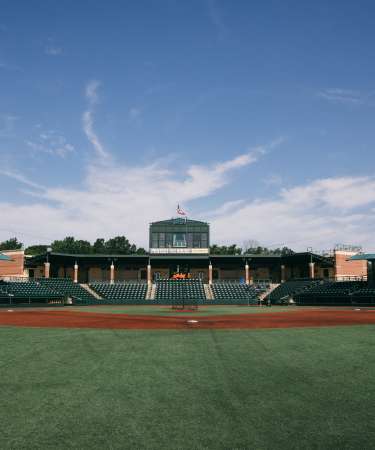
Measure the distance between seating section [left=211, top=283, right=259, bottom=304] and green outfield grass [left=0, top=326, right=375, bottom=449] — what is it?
5166 cm

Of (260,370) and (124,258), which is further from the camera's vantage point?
(124,258)

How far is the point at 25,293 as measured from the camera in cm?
6141

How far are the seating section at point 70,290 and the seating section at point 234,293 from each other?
21.3 m

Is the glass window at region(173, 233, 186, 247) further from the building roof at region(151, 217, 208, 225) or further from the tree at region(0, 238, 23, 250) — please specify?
the tree at region(0, 238, 23, 250)

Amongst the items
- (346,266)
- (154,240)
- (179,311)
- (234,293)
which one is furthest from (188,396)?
(154,240)

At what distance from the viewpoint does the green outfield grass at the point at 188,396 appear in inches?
244

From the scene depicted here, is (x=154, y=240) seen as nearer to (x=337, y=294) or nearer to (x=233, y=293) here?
(x=233, y=293)

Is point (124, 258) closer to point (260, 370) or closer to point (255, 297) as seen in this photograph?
point (255, 297)

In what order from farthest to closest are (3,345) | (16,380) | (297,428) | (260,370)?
(3,345)
(260,370)
(16,380)
(297,428)

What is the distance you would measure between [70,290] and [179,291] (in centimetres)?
1892

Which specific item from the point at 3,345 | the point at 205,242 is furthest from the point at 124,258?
the point at 3,345

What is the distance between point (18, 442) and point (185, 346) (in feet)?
32.3

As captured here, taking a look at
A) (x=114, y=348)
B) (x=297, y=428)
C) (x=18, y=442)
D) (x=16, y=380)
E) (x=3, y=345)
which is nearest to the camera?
(x=18, y=442)

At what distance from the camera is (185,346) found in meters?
15.4
